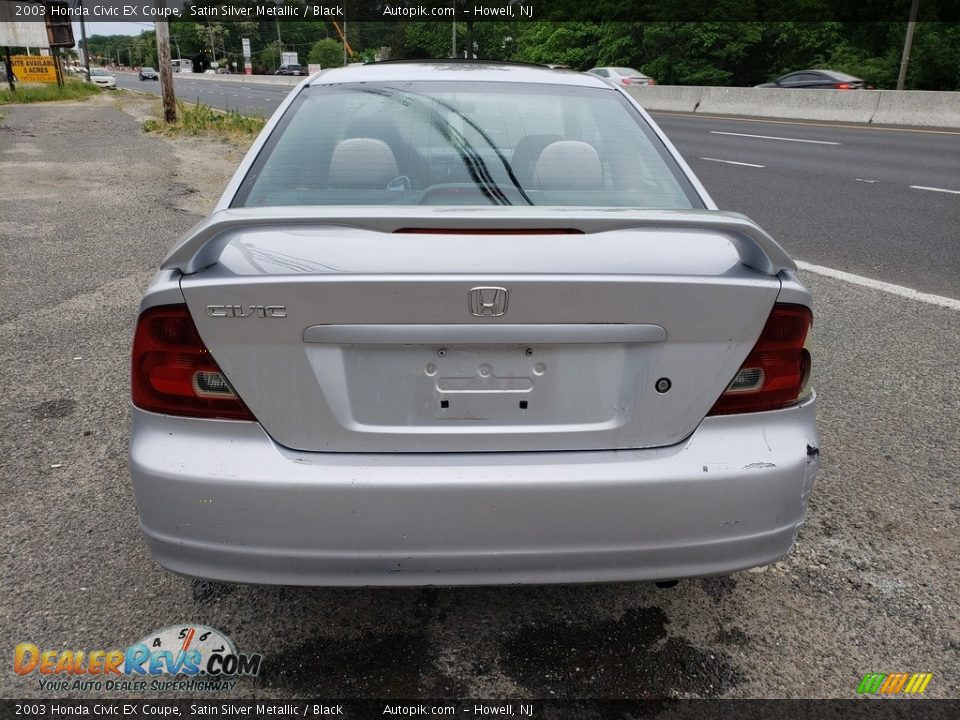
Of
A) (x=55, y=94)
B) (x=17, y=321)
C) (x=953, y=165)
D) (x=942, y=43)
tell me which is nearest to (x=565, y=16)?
(x=942, y=43)

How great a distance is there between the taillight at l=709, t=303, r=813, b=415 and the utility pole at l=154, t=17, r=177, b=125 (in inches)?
732

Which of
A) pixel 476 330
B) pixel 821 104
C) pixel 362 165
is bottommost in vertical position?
pixel 821 104

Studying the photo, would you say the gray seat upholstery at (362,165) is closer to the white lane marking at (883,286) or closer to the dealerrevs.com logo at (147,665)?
the dealerrevs.com logo at (147,665)

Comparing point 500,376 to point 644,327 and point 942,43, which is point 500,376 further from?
point 942,43

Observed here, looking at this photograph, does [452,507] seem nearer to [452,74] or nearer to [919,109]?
[452,74]

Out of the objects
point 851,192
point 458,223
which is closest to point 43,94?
point 851,192

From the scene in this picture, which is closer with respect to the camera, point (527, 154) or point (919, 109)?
point (527, 154)

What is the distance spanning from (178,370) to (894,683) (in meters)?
2.02

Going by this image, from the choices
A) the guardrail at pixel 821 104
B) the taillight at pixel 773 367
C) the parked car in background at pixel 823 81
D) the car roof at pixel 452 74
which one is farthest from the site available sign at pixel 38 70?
the taillight at pixel 773 367

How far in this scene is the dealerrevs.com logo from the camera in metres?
2.12

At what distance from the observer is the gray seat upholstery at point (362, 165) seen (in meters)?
2.61

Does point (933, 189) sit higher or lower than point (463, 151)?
lower

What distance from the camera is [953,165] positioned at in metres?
12.1

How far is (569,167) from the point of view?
2.70m
